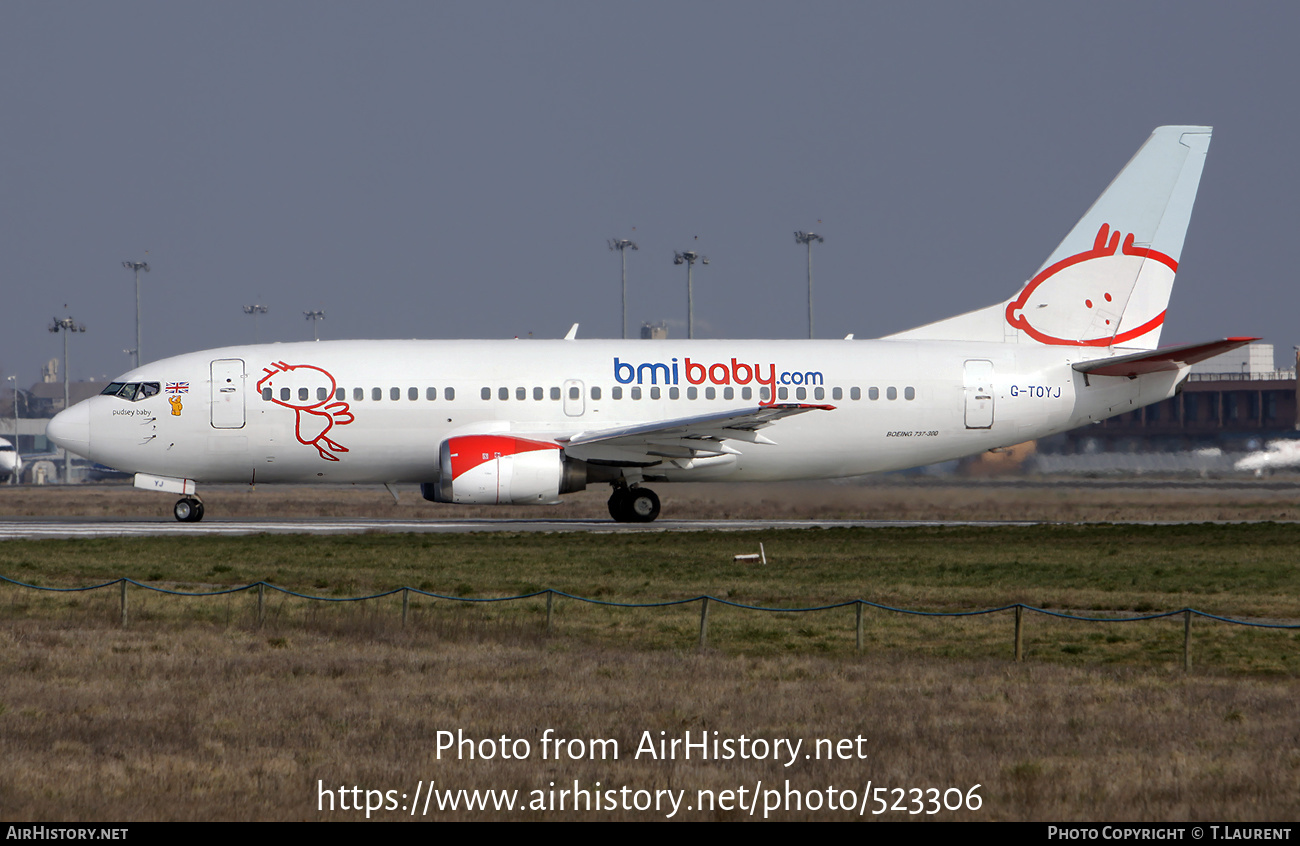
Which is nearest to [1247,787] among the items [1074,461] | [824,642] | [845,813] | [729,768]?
[845,813]

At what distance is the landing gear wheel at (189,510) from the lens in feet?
117

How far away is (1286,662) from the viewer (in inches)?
651

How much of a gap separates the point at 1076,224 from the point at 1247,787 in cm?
2834

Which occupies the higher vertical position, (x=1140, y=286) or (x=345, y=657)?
(x=1140, y=286)

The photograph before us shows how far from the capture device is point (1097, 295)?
3672 cm

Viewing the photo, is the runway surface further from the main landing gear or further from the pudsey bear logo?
the pudsey bear logo

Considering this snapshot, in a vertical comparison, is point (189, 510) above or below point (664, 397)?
below

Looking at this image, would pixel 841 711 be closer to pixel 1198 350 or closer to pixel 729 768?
pixel 729 768

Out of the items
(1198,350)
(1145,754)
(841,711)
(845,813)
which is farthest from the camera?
(1198,350)

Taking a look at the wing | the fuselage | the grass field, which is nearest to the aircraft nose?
the fuselage

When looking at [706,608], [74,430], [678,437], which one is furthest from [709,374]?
[706,608]

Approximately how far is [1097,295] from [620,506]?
13.6 metres

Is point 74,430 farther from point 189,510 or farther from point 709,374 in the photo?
point 709,374

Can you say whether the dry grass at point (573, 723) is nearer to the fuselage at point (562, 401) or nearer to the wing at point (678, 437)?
the wing at point (678, 437)
